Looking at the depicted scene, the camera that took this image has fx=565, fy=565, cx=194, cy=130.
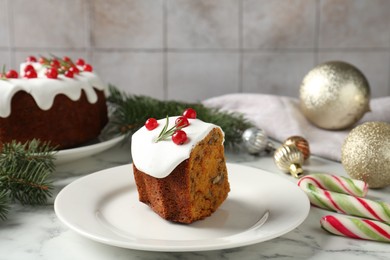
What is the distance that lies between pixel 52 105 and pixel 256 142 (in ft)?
1.65

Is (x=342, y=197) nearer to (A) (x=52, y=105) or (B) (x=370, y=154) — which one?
(B) (x=370, y=154)

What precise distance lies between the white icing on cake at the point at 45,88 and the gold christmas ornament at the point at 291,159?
479 mm

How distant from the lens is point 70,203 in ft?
3.16

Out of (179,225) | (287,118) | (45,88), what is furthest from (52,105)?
(287,118)

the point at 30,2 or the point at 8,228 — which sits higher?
the point at 30,2

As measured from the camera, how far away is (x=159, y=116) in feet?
4.93

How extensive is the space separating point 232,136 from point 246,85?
2.47ft

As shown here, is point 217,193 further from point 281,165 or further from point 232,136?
point 232,136

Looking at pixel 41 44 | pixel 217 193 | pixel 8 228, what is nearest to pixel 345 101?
pixel 217 193

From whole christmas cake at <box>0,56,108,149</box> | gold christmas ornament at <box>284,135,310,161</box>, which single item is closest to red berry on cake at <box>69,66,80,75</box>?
whole christmas cake at <box>0,56,108,149</box>

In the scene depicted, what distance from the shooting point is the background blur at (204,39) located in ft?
6.88

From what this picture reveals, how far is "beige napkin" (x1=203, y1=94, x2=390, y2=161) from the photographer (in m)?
1.48

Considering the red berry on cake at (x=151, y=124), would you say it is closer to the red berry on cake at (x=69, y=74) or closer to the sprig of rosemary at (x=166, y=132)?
the sprig of rosemary at (x=166, y=132)

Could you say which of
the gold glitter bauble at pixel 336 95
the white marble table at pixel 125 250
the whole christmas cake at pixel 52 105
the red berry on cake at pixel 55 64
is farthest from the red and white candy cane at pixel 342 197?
the red berry on cake at pixel 55 64
